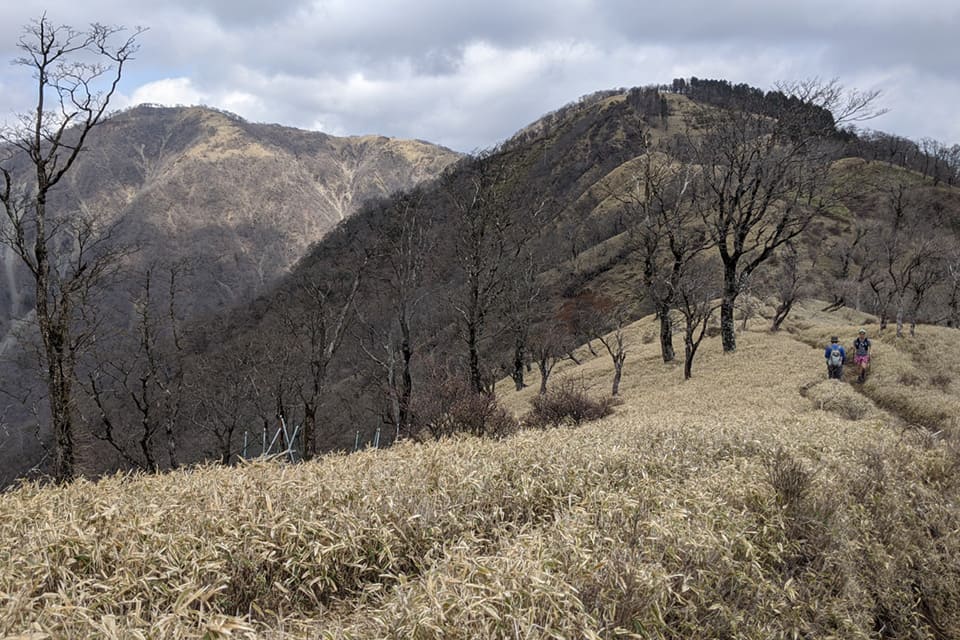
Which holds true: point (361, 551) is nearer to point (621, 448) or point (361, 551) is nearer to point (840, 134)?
point (621, 448)

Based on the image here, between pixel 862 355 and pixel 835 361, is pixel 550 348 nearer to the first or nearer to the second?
pixel 835 361

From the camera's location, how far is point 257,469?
5.47 meters

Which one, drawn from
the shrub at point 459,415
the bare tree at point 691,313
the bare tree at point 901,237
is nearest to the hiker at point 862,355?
the bare tree at point 691,313

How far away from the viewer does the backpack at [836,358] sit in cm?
1727

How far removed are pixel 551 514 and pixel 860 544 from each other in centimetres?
298

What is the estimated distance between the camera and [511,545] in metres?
4.18

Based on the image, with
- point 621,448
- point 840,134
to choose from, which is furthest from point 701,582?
point 840,134

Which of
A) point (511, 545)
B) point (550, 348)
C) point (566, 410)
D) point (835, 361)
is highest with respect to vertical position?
point (511, 545)

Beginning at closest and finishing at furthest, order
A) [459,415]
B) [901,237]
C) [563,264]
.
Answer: [459,415]
[901,237]
[563,264]

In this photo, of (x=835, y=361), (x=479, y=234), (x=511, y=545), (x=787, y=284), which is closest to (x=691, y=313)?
(x=835, y=361)

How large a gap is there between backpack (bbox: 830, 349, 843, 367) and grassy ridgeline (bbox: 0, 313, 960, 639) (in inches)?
430

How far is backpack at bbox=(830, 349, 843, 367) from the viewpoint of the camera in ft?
56.6

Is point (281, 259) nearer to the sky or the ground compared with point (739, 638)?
nearer to the sky

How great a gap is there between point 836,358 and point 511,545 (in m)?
17.2
